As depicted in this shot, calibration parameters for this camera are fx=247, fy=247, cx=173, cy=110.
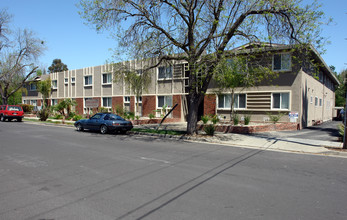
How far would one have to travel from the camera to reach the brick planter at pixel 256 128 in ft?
51.9

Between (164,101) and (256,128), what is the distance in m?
12.0

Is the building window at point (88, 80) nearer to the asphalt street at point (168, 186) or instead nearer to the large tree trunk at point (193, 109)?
the large tree trunk at point (193, 109)

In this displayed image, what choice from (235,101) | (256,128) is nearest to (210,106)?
(235,101)

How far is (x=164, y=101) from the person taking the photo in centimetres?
2602

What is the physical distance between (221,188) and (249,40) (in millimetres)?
9324

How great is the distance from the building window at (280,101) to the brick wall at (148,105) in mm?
12380

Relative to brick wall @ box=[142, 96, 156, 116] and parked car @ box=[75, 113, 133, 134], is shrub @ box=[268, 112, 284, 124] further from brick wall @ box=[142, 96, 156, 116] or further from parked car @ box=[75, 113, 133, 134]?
brick wall @ box=[142, 96, 156, 116]

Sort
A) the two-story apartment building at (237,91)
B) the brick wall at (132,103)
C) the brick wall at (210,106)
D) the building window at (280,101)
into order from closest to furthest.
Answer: the two-story apartment building at (237,91) → the building window at (280,101) → the brick wall at (210,106) → the brick wall at (132,103)

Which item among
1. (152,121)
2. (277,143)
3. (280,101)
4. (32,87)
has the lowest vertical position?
(277,143)

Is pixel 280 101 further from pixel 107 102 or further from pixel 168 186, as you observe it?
pixel 107 102

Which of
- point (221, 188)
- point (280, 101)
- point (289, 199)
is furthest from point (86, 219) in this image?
point (280, 101)

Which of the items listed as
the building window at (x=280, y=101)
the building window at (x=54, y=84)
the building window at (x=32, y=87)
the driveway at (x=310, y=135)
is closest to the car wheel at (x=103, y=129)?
the driveway at (x=310, y=135)

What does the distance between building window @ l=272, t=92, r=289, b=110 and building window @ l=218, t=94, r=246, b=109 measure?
7.91 ft

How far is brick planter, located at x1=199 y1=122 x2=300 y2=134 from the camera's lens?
1582 centimetres
